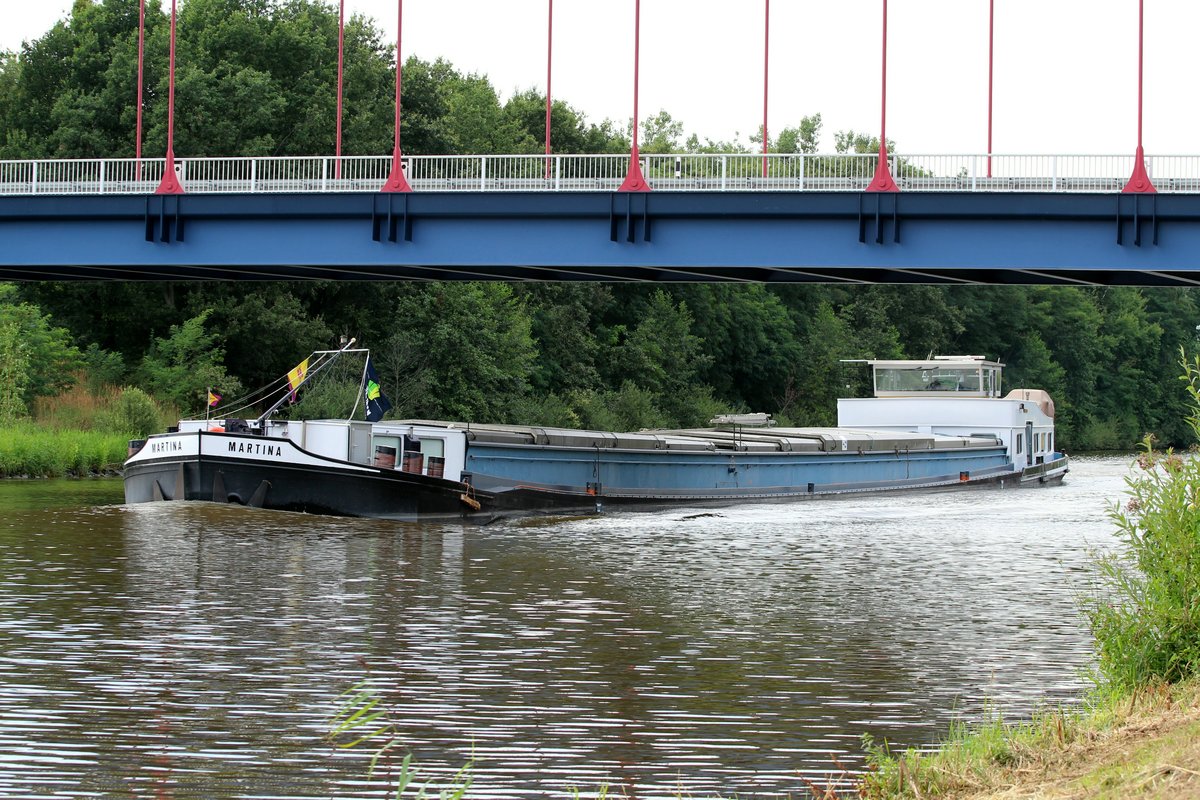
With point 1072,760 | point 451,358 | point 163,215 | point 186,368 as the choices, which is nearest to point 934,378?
point 451,358

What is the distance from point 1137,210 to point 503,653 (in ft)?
66.4

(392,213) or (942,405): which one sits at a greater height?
(392,213)

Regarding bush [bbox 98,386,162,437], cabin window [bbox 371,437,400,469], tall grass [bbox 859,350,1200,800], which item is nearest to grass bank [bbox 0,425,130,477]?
bush [bbox 98,386,162,437]

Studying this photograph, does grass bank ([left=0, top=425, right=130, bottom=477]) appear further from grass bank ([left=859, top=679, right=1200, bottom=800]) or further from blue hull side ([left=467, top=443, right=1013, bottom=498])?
grass bank ([left=859, top=679, right=1200, bottom=800])

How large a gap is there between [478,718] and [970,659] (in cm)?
562

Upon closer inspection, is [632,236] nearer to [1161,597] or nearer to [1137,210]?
[1137,210]

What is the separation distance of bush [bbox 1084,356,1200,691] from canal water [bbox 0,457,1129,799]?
1074 millimetres

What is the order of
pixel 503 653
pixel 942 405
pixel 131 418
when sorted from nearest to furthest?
pixel 503 653
pixel 131 418
pixel 942 405

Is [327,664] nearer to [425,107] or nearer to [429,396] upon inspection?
[429,396]

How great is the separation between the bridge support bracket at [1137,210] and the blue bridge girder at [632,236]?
0.09 ft

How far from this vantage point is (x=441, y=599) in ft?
64.8

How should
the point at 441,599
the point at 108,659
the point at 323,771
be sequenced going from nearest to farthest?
the point at 323,771, the point at 108,659, the point at 441,599

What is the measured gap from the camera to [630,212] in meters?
33.2

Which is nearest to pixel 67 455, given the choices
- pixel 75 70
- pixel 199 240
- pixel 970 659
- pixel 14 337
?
pixel 14 337
